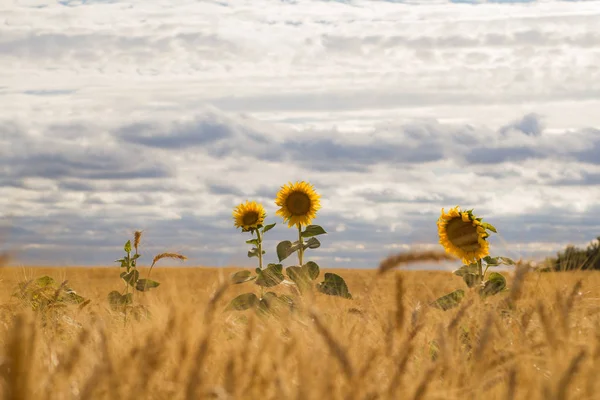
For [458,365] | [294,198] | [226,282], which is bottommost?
[458,365]

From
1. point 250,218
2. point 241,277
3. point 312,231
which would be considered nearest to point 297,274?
point 241,277

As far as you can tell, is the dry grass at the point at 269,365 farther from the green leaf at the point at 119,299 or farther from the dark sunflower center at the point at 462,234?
the green leaf at the point at 119,299

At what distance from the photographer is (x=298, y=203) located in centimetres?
689

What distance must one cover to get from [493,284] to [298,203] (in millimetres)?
1928

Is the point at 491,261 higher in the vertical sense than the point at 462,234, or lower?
lower

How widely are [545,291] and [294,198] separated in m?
2.83

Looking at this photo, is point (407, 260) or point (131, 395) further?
point (407, 260)

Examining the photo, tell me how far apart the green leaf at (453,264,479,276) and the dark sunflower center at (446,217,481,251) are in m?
0.14

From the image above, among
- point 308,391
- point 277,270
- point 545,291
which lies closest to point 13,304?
point 277,270

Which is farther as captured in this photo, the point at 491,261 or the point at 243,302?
the point at 491,261

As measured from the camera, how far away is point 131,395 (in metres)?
2.30

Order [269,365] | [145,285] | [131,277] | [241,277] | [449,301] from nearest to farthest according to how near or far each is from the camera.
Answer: [269,365], [449,301], [241,277], [145,285], [131,277]

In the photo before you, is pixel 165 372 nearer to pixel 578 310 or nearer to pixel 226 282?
pixel 226 282

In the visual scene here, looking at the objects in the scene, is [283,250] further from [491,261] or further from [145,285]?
[491,261]
